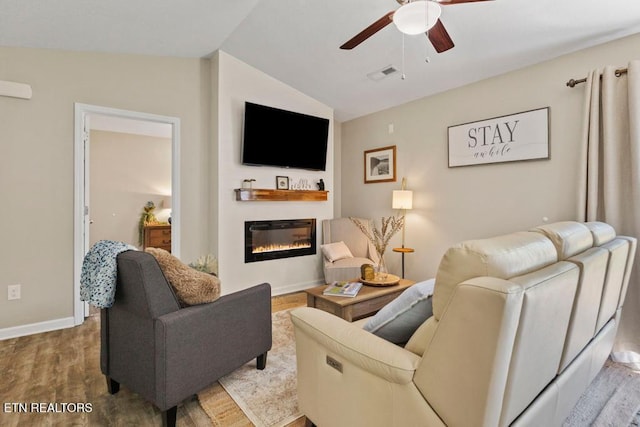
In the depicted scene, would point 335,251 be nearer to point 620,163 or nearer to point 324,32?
point 324,32

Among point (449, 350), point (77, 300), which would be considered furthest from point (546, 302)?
point (77, 300)

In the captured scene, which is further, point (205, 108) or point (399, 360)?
point (205, 108)

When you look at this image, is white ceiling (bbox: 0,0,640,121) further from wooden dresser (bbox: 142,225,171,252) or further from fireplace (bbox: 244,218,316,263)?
wooden dresser (bbox: 142,225,171,252)

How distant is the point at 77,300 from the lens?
3.00m

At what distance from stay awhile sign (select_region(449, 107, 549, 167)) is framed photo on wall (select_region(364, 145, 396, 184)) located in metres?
0.88

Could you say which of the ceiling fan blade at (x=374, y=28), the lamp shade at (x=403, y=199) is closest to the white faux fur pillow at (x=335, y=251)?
the lamp shade at (x=403, y=199)

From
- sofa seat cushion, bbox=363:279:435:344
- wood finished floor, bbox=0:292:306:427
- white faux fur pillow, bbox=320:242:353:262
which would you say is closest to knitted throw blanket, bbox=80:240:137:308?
wood finished floor, bbox=0:292:306:427

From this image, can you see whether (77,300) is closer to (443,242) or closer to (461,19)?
(443,242)

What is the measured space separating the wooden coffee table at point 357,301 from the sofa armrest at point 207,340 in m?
0.65

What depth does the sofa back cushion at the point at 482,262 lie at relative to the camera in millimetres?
972

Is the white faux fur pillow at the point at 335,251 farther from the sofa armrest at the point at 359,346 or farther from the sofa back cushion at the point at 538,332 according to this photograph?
the sofa back cushion at the point at 538,332

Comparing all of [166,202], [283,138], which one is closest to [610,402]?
[283,138]

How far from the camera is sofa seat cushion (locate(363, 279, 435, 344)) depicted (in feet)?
4.28

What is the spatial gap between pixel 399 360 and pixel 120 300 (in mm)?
1503
